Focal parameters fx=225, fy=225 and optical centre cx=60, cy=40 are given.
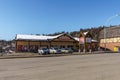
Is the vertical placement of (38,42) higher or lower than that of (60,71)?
higher

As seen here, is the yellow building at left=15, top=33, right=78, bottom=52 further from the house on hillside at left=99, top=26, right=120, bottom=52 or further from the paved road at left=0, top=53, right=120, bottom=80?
the paved road at left=0, top=53, right=120, bottom=80

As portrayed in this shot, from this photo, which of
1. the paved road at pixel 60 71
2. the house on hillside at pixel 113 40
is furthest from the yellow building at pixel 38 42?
the paved road at pixel 60 71

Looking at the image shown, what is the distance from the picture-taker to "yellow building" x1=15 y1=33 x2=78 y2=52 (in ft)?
222

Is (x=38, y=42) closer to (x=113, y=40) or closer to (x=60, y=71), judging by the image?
(x=113, y=40)

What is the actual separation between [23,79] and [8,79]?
890 mm

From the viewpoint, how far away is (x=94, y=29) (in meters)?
167

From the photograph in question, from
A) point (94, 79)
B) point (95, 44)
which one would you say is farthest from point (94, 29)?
point (94, 79)

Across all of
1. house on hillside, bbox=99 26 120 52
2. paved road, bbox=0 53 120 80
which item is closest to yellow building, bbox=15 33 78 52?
house on hillside, bbox=99 26 120 52

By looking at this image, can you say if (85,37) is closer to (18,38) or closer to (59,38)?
(59,38)

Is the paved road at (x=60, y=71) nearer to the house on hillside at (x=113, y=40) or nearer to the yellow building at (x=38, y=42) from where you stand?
the yellow building at (x=38, y=42)

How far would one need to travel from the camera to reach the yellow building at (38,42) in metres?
67.8

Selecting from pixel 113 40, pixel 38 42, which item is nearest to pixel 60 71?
pixel 38 42

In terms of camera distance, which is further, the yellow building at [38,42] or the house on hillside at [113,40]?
→ the house on hillside at [113,40]

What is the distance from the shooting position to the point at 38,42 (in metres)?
71.3
